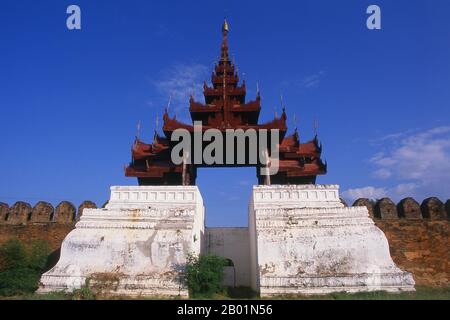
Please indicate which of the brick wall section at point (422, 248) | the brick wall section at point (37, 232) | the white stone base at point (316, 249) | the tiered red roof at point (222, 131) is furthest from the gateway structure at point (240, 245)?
the brick wall section at point (37, 232)

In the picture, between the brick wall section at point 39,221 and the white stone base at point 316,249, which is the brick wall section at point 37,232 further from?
the white stone base at point 316,249

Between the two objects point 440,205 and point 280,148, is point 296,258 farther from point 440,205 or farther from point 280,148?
point 440,205

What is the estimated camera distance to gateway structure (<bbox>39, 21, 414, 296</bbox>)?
1223cm

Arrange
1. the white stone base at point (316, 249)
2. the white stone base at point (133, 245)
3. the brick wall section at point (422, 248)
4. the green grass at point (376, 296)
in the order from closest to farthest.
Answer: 1. the green grass at point (376, 296)
2. the white stone base at point (316, 249)
3. the white stone base at point (133, 245)
4. the brick wall section at point (422, 248)

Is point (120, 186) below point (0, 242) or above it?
above

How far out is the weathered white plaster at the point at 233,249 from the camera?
15.6 meters

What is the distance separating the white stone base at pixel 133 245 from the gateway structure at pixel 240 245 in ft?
0.11

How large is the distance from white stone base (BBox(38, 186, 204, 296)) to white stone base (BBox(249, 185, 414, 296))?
104 inches

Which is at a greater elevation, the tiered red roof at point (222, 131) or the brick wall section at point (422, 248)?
the tiered red roof at point (222, 131)

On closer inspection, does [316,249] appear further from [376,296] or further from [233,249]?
[233,249]

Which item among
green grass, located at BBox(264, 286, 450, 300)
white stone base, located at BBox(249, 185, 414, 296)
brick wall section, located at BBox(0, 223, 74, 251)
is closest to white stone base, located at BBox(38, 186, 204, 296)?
white stone base, located at BBox(249, 185, 414, 296)

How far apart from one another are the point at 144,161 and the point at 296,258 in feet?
28.9
